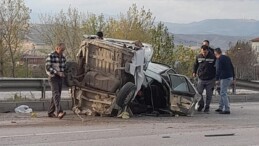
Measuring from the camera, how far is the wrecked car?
1191 centimetres

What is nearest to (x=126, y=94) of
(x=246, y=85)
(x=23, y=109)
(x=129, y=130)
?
(x=129, y=130)

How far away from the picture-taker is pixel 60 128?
10406mm

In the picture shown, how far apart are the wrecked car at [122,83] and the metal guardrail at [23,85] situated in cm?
210

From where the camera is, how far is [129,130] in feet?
33.6

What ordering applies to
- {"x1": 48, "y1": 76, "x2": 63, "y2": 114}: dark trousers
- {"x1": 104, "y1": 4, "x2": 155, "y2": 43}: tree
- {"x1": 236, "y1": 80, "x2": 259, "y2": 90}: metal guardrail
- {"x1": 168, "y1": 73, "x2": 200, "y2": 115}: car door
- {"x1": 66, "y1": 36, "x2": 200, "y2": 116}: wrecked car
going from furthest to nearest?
{"x1": 104, "y1": 4, "x2": 155, "y2": 43}: tree < {"x1": 236, "y1": 80, "x2": 259, "y2": 90}: metal guardrail < {"x1": 168, "y1": 73, "x2": 200, "y2": 115}: car door < {"x1": 48, "y1": 76, "x2": 63, "y2": 114}: dark trousers < {"x1": 66, "y1": 36, "x2": 200, "y2": 116}: wrecked car

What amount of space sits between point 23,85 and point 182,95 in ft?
13.8

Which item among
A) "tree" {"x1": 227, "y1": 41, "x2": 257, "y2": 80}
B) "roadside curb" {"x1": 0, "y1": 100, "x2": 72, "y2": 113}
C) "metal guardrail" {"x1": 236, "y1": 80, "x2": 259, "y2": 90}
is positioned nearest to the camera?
"roadside curb" {"x1": 0, "y1": 100, "x2": 72, "y2": 113}

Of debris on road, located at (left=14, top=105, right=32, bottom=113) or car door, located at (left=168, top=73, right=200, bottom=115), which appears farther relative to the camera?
debris on road, located at (left=14, top=105, right=32, bottom=113)

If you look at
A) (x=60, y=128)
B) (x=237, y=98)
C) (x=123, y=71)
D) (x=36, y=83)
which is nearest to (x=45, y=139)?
(x=60, y=128)

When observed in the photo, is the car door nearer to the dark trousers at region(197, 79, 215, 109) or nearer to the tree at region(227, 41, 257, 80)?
the dark trousers at region(197, 79, 215, 109)

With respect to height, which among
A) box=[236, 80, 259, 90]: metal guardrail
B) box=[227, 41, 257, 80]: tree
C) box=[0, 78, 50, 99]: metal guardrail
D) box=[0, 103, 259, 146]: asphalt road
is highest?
box=[0, 78, 50, 99]: metal guardrail

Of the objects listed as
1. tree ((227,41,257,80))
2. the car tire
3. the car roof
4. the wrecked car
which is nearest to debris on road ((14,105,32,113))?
the wrecked car

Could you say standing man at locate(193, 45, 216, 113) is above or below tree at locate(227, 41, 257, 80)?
above

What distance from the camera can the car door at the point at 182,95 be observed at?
12.7 m
